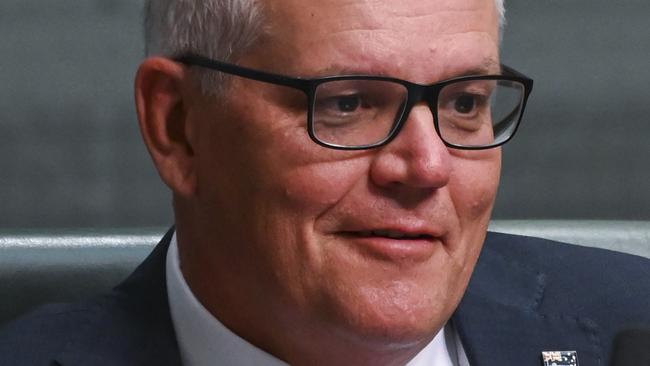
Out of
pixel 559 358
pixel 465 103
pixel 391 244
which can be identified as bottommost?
pixel 559 358

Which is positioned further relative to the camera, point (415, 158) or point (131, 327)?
point (131, 327)

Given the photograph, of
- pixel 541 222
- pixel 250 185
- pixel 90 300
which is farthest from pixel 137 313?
pixel 541 222

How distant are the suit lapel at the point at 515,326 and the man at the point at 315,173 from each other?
0.10 meters

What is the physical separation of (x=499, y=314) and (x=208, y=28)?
59 centimetres

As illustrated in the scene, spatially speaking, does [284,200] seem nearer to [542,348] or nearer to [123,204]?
[542,348]

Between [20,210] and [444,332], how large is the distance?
0.92m

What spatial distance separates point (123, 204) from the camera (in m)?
2.46

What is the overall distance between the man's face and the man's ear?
78 millimetres

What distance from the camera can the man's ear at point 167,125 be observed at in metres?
1.61

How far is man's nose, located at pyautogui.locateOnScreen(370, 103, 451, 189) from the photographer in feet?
4.72

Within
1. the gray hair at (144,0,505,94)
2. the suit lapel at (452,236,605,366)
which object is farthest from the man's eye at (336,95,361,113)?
the suit lapel at (452,236,605,366)

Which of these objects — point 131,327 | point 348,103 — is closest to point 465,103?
point 348,103

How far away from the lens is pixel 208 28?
1550mm

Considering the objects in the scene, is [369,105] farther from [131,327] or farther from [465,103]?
[131,327]
